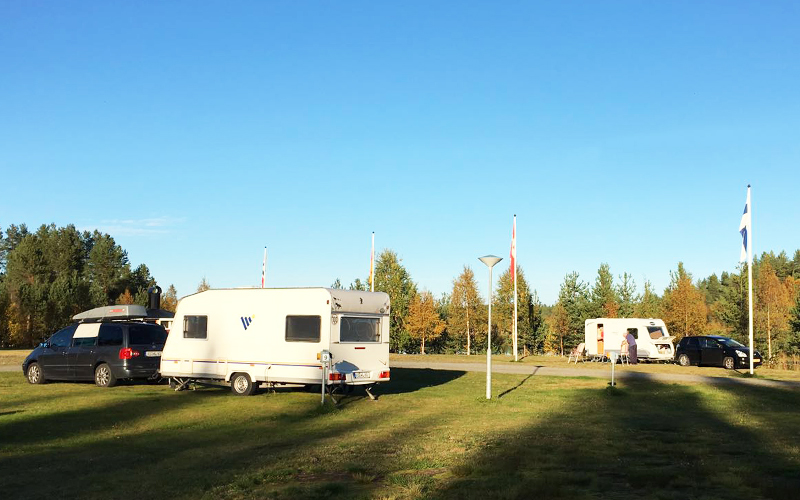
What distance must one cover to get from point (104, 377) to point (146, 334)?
173 cm

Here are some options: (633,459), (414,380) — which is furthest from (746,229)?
(633,459)

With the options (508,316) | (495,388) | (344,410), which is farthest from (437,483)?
(508,316)

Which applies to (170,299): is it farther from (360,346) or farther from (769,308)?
(360,346)

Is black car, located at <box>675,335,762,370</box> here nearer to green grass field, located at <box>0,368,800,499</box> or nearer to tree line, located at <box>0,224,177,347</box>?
green grass field, located at <box>0,368,800,499</box>

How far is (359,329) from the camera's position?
18750mm

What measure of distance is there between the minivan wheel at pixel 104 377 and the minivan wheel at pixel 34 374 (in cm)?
228

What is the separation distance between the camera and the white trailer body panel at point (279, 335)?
18.1 metres

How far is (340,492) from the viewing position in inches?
310

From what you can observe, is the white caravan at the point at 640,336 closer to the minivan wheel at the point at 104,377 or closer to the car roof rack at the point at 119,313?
the car roof rack at the point at 119,313

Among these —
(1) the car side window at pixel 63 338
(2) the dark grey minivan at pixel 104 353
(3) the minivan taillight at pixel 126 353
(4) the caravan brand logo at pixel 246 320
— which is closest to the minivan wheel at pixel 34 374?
(2) the dark grey minivan at pixel 104 353

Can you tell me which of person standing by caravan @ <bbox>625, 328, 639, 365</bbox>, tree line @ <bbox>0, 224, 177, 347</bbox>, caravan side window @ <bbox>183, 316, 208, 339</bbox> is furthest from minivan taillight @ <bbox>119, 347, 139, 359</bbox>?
tree line @ <bbox>0, 224, 177, 347</bbox>

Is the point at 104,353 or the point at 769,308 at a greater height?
the point at 769,308

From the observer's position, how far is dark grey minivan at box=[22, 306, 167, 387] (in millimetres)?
21203

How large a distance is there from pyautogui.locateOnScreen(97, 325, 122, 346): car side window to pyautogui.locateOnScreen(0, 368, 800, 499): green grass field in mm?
1605
